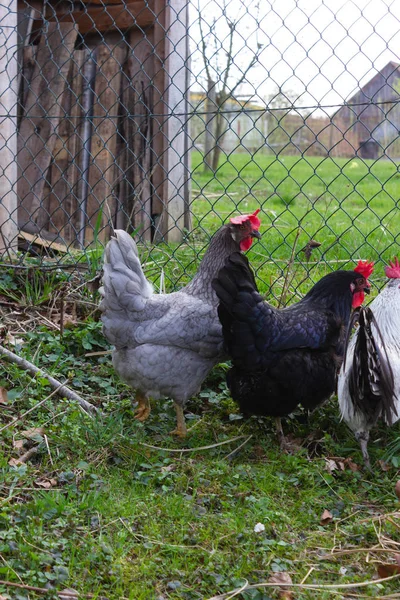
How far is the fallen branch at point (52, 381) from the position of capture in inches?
138

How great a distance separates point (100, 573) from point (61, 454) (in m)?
0.84

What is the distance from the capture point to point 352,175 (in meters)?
11.9

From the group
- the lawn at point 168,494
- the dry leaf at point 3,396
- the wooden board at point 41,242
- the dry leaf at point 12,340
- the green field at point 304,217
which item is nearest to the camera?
the lawn at point 168,494

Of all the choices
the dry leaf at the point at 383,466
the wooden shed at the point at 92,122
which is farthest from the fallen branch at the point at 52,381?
the wooden shed at the point at 92,122

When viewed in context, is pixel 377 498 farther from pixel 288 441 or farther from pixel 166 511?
pixel 166 511

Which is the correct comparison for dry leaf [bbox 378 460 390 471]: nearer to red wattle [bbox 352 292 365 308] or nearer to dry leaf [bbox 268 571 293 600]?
red wattle [bbox 352 292 365 308]

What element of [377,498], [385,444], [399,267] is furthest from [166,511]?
[399,267]

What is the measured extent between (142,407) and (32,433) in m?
0.62

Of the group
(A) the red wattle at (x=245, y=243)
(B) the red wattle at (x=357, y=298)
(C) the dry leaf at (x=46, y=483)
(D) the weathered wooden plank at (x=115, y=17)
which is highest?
(D) the weathered wooden plank at (x=115, y=17)

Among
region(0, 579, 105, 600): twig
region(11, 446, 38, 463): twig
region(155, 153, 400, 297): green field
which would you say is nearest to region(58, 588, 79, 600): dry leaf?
region(0, 579, 105, 600): twig

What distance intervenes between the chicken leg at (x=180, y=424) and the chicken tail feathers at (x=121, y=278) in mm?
543

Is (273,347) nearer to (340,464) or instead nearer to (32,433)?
(340,464)

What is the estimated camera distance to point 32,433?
321 cm

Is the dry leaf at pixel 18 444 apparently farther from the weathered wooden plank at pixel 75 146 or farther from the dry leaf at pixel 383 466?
the weathered wooden plank at pixel 75 146
